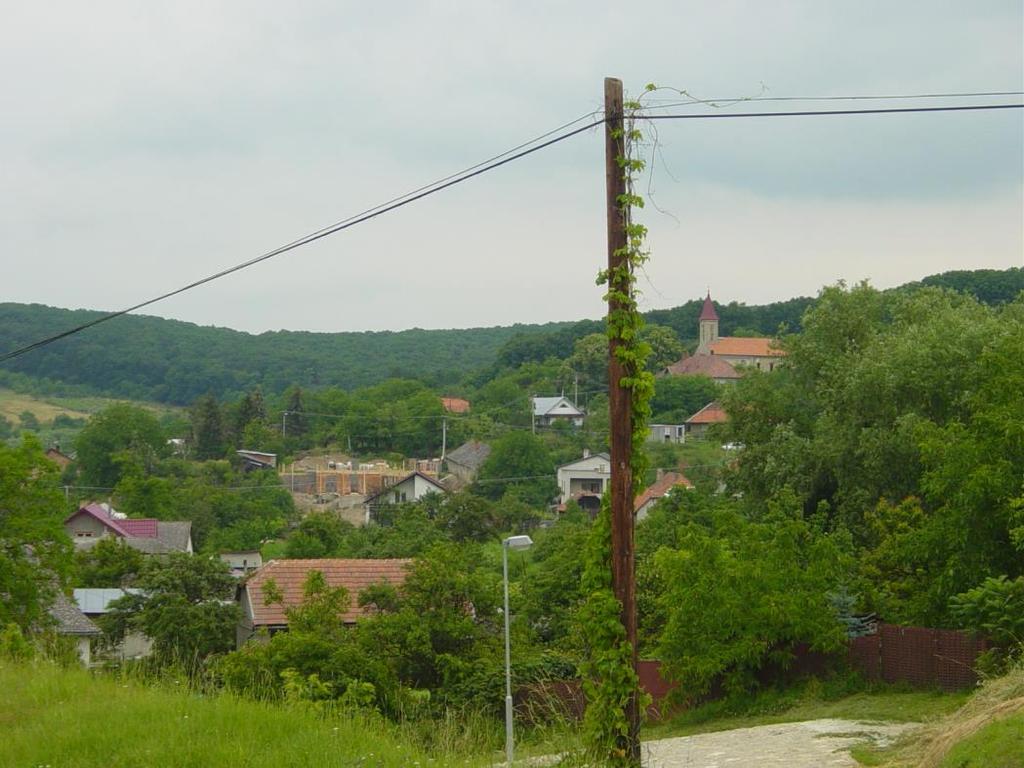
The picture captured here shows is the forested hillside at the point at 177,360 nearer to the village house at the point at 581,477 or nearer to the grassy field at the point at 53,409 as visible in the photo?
the grassy field at the point at 53,409

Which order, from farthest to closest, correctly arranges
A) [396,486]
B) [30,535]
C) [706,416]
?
1. [706,416]
2. [396,486]
3. [30,535]

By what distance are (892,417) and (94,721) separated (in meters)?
29.8

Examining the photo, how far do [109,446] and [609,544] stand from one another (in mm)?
98730

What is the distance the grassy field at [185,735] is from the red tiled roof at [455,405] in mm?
120254

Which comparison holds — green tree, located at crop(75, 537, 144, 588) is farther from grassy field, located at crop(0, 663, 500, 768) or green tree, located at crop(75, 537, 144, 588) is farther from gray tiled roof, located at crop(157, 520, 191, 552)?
grassy field, located at crop(0, 663, 500, 768)

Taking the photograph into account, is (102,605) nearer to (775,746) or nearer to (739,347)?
(775,746)

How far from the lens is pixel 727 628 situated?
24.3m

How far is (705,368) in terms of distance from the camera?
440 ft

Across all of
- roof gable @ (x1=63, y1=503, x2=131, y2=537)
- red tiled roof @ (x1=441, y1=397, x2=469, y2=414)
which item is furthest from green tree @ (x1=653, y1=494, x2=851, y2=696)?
red tiled roof @ (x1=441, y1=397, x2=469, y2=414)

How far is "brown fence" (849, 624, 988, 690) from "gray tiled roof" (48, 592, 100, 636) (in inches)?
886

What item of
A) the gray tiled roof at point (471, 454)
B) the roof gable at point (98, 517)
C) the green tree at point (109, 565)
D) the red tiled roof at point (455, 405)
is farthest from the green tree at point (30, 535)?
the red tiled roof at point (455, 405)

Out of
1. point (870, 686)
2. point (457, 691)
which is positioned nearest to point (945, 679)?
point (870, 686)

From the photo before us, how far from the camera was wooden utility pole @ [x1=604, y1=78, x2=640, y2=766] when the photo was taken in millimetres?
11141

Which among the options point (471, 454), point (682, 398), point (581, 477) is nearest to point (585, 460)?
point (581, 477)
